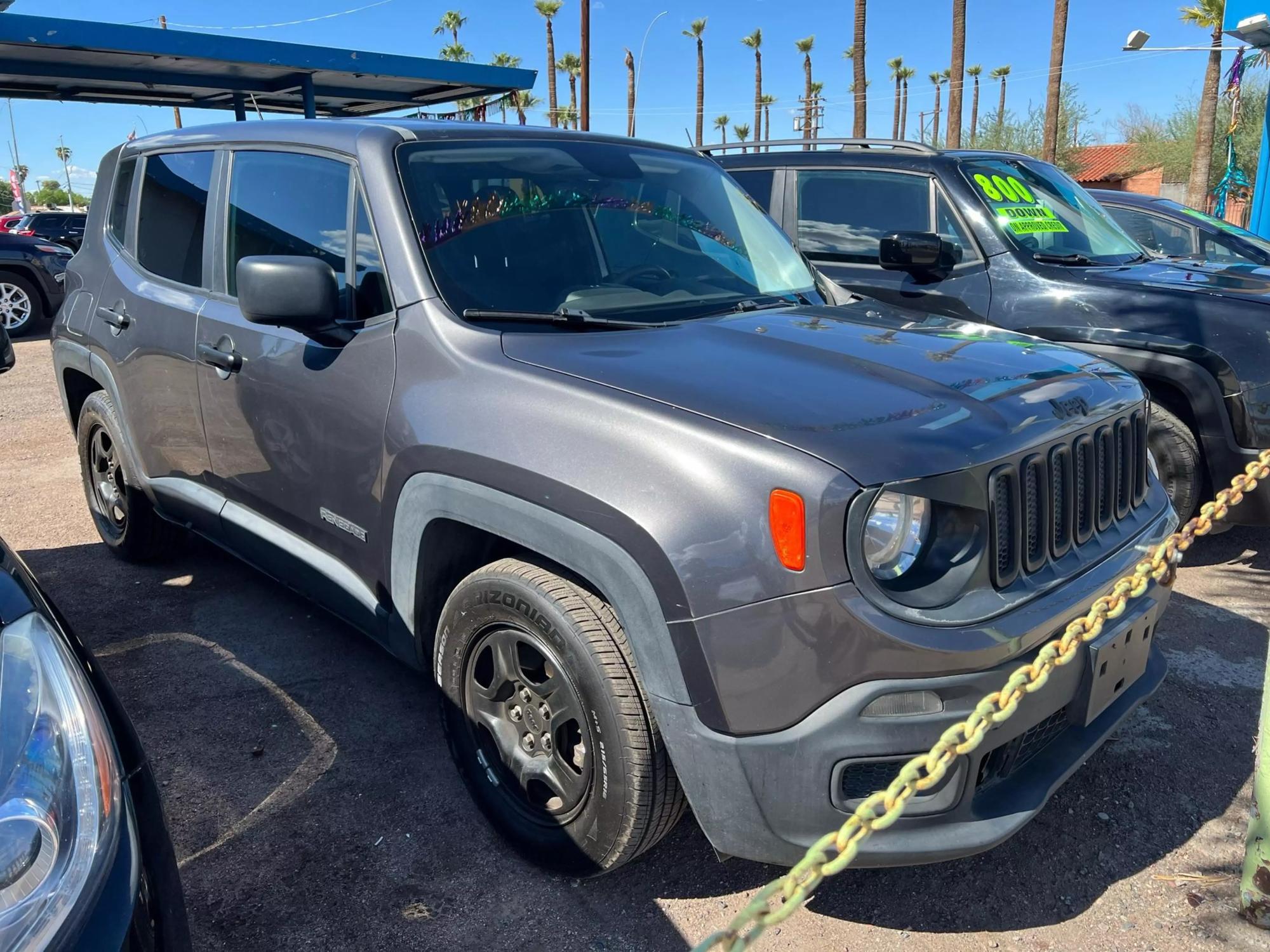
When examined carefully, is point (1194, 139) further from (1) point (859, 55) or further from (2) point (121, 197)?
(2) point (121, 197)

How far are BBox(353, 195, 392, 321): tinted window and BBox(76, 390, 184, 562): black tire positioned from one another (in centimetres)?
185

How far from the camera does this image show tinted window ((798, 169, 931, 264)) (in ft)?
18.0

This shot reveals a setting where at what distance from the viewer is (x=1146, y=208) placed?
28.5ft

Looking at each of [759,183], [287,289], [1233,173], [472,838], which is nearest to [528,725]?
[472,838]

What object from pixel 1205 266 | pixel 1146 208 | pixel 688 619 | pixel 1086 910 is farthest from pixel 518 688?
pixel 1146 208

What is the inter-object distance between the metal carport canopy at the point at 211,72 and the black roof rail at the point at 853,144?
5.91 metres

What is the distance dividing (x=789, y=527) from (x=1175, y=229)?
27.8ft

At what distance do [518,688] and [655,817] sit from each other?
499 millimetres

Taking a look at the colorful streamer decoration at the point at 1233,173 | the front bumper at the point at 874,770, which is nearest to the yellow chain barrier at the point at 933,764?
the front bumper at the point at 874,770

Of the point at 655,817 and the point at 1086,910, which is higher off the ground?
the point at 655,817

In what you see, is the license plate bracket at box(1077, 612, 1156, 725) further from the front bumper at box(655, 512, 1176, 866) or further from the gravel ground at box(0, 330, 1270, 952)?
the gravel ground at box(0, 330, 1270, 952)

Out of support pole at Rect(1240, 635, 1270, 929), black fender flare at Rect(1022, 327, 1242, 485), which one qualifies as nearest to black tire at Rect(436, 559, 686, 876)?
support pole at Rect(1240, 635, 1270, 929)

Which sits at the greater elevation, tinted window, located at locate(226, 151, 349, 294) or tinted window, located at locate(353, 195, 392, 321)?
tinted window, located at locate(226, 151, 349, 294)

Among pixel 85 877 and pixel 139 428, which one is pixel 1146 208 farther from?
pixel 85 877
